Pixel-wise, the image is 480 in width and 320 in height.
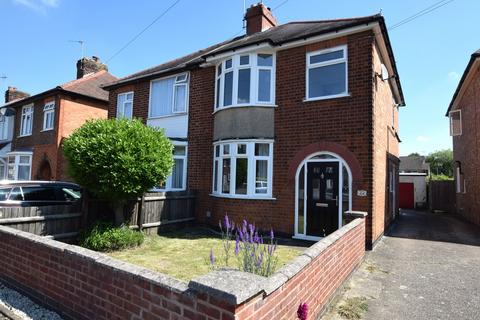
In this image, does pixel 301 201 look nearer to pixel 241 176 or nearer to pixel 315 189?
pixel 315 189

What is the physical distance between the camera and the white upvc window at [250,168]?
9531mm

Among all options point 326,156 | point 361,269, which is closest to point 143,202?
point 326,156

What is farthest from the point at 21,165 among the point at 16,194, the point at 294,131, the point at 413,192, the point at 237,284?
the point at 413,192

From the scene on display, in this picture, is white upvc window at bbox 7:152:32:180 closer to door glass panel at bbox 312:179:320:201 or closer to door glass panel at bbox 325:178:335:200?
door glass panel at bbox 312:179:320:201

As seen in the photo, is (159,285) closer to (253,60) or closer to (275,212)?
(275,212)

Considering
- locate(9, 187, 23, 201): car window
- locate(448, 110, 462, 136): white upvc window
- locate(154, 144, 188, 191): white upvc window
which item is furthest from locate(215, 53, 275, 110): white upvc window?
locate(448, 110, 462, 136): white upvc window

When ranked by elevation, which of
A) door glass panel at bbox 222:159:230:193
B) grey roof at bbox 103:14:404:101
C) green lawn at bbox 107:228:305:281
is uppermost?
grey roof at bbox 103:14:404:101

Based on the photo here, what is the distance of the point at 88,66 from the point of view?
21453 mm

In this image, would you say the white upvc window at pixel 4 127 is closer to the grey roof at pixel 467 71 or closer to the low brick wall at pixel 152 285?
the low brick wall at pixel 152 285

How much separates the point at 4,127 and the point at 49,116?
695 centimetres

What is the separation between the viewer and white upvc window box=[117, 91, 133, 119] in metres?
14.1

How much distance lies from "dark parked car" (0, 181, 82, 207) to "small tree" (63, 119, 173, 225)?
936 mm

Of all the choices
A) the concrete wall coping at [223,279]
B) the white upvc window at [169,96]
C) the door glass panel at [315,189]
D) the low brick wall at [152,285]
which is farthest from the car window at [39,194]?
the door glass panel at [315,189]

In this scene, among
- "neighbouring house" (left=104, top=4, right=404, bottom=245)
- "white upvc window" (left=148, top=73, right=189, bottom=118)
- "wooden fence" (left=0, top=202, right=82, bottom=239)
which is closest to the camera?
"wooden fence" (left=0, top=202, right=82, bottom=239)
